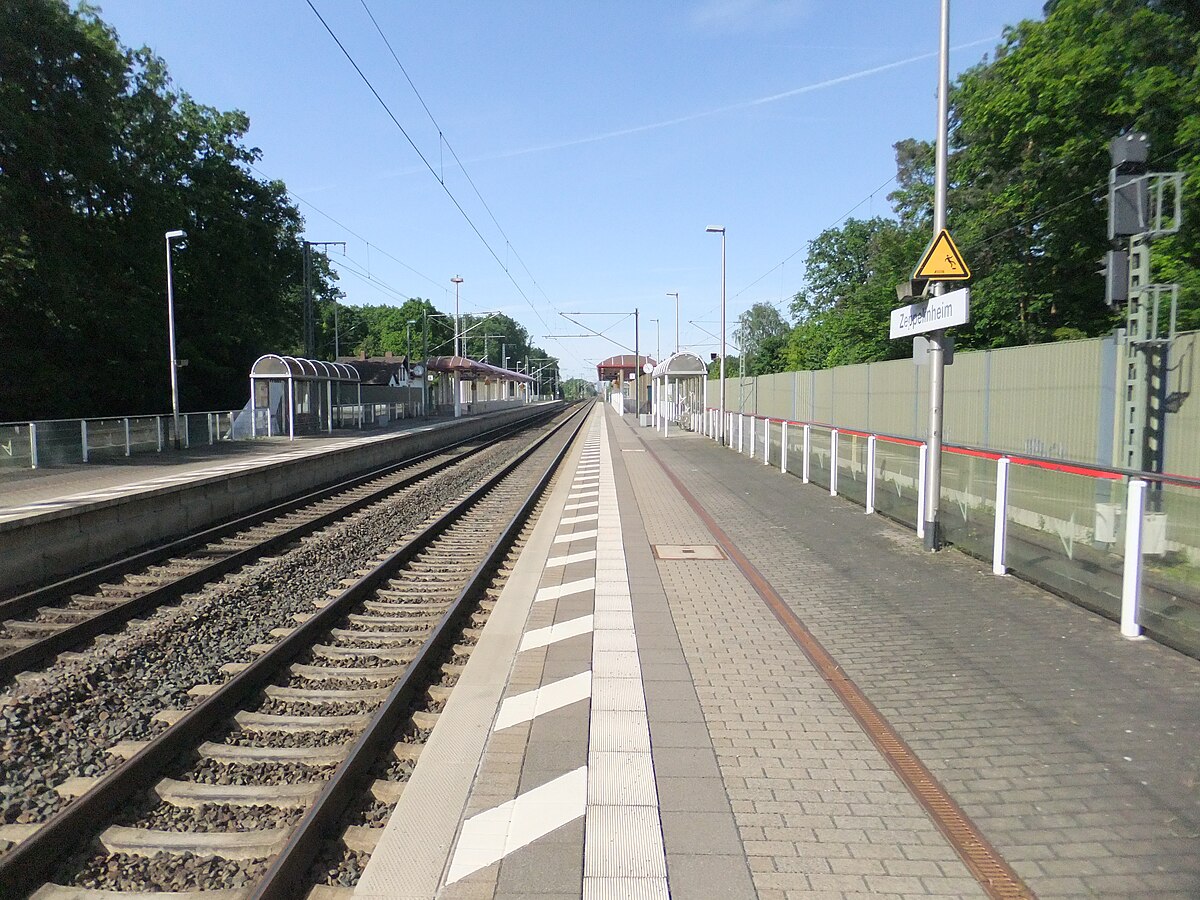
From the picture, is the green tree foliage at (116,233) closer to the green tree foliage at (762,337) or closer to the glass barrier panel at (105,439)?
the glass barrier panel at (105,439)

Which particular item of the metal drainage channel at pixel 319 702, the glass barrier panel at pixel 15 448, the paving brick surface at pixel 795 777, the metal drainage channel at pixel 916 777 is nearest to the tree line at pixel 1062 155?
the metal drainage channel at pixel 916 777

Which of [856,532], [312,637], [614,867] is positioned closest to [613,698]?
[614,867]

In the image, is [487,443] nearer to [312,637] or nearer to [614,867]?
[312,637]

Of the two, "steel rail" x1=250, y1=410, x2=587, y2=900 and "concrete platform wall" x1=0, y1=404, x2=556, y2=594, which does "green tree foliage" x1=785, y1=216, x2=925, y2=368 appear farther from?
"steel rail" x1=250, y1=410, x2=587, y2=900

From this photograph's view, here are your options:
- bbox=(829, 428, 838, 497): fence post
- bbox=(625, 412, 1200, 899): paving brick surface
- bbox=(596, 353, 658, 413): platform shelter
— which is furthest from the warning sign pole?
bbox=(596, 353, 658, 413): platform shelter

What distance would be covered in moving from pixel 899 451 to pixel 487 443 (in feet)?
79.4

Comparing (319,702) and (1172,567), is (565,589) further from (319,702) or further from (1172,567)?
(1172,567)

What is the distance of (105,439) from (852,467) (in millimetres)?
18970

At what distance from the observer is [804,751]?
449cm

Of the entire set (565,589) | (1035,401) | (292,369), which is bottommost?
(565,589)

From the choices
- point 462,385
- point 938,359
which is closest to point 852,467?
point 938,359

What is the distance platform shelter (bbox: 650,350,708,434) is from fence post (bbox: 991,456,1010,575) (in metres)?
27.1

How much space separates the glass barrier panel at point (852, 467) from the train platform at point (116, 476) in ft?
34.5

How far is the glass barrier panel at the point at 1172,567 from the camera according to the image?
5781mm
